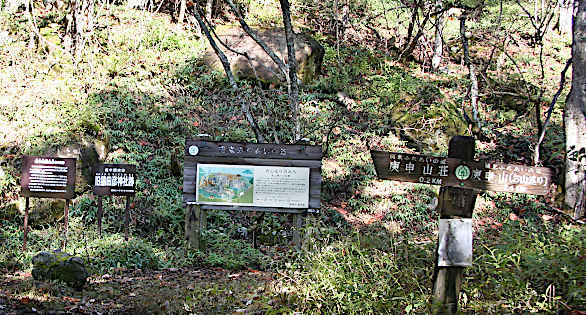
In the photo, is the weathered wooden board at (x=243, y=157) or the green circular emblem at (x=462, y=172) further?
the weathered wooden board at (x=243, y=157)

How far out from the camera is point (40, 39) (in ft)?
43.3

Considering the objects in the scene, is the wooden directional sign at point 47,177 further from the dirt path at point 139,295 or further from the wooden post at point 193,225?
the wooden post at point 193,225

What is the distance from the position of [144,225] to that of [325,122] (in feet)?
21.7

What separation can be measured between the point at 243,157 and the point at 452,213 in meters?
4.53

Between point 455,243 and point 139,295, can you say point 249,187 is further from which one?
point 455,243

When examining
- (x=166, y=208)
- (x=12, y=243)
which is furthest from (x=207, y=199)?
(x=12, y=243)

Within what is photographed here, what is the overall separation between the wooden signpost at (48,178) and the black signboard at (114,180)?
0.42m

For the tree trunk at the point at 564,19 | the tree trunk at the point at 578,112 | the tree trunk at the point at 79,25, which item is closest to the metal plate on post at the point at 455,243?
the tree trunk at the point at 578,112

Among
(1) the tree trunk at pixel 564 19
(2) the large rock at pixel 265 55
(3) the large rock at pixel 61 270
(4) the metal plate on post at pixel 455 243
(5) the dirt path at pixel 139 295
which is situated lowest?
(5) the dirt path at pixel 139 295

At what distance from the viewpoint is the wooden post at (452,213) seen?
14.2ft

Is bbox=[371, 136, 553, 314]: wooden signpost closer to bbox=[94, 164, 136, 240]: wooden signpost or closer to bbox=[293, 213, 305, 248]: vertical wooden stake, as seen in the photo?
bbox=[293, 213, 305, 248]: vertical wooden stake

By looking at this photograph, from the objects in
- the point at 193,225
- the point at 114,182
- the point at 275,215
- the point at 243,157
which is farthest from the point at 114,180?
the point at 275,215

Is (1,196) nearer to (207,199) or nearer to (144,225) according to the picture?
(144,225)

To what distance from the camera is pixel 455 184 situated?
441cm
